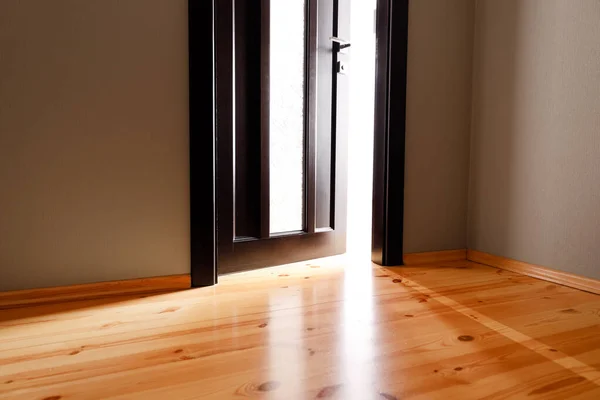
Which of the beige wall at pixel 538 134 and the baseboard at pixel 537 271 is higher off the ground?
the beige wall at pixel 538 134

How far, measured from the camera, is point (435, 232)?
2262mm

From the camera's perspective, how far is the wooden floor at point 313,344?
96 cm

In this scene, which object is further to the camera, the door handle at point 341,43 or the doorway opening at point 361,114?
the doorway opening at point 361,114

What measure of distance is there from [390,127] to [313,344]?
4.04 ft

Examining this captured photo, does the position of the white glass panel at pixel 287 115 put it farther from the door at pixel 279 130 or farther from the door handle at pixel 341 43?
the door handle at pixel 341 43

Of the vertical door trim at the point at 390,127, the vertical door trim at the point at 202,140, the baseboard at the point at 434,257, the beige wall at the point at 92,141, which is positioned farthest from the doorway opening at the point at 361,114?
the beige wall at the point at 92,141

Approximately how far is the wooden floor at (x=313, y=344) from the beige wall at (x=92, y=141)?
186mm

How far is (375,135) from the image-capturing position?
218 cm

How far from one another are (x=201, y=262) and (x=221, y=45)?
2.92 ft

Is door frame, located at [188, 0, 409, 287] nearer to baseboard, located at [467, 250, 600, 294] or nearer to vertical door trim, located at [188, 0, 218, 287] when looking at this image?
vertical door trim, located at [188, 0, 218, 287]

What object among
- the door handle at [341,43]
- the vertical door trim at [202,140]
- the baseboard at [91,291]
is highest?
→ the door handle at [341,43]

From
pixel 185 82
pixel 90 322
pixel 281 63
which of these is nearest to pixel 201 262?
pixel 90 322

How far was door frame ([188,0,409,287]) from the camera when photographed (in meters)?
1.68

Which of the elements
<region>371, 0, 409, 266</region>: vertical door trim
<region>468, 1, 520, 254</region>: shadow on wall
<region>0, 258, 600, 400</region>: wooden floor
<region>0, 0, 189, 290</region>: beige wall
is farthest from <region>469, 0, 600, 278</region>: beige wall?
<region>0, 0, 189, 290</region>: beige wall
